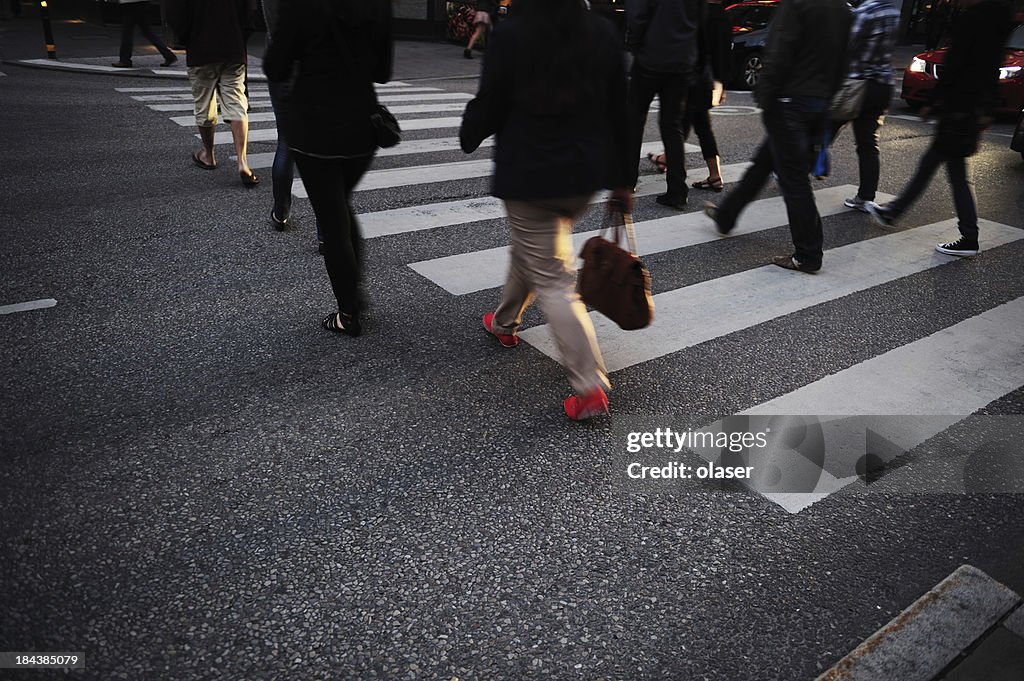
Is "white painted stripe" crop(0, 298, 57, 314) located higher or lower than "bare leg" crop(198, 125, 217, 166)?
lower

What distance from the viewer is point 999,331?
4.66 m

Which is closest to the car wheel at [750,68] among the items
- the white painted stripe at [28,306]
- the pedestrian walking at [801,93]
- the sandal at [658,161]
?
the sandal at [658,161]

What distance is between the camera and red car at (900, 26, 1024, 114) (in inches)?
444

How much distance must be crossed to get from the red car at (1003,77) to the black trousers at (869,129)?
4.44 m

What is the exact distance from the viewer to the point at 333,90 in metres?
3.67

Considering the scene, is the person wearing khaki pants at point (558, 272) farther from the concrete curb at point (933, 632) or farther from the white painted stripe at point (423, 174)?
the white painted stripe at point (423, 174)

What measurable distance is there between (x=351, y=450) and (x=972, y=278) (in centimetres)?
469

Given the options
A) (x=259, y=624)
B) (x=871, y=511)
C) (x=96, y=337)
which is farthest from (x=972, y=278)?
(x=96, y=337)

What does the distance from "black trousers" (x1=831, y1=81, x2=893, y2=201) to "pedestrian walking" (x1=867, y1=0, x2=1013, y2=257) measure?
1.61ft

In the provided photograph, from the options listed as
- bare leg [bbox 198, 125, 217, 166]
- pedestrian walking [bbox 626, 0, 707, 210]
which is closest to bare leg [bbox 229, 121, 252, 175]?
bare leg [bbox 198, 125, 217, 166]

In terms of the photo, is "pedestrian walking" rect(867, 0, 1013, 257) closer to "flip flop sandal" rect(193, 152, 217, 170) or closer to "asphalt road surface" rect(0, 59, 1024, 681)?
"asphalt road surface" rect(0, 59, 1024, 681)

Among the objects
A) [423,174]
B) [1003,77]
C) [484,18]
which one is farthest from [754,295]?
[484,18]

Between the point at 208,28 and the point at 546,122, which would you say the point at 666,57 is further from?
the point at 208,28

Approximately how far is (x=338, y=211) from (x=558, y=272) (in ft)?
4.35
